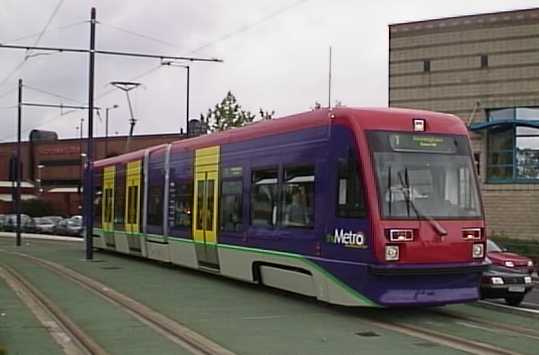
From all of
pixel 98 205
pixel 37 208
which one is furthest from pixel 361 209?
pixel 37 208

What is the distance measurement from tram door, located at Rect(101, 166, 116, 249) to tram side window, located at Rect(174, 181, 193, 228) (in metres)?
7.54

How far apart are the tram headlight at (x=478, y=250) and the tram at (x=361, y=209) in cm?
2

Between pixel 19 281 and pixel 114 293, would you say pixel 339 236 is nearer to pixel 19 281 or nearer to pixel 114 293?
pixel 114 293

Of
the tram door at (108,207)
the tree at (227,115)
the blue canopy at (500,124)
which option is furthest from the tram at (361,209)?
the tree at (227,115)

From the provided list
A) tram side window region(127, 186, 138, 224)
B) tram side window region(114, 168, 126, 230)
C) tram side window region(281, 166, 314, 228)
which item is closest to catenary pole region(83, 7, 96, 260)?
Answer: tram side window region(114, 168, 126, 230)

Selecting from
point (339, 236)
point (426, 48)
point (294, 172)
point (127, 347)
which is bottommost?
point (127, 347)

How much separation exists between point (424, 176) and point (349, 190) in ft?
3.92

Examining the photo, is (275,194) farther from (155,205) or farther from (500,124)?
(500,124)

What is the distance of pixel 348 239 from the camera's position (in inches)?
515

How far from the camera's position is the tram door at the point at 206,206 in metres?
18.7

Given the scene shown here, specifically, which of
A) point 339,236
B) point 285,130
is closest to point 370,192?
point 339,236

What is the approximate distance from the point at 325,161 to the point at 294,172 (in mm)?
1274

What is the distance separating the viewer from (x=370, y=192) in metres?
12.8

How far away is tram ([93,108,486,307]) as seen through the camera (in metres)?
12.7
